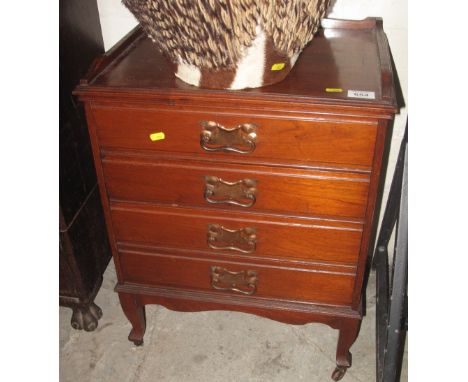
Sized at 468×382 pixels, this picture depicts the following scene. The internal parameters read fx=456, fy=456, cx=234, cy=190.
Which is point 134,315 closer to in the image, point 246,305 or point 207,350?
point 207,350

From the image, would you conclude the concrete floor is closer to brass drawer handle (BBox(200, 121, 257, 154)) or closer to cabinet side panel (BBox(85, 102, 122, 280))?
cabinet side panel (BBox(85, 102, 122, 280))

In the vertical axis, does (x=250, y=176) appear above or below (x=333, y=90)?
below

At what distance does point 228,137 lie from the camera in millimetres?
1016

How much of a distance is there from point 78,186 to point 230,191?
57cm

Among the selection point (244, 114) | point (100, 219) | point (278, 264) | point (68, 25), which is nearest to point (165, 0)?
point (244, 114)

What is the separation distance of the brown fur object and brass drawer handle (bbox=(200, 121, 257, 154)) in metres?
0.14

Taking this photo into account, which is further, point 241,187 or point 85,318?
point 85,318

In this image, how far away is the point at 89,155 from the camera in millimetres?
1477

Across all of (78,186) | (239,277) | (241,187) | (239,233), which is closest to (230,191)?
(241,187)

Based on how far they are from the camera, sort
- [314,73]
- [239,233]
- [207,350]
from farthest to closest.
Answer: [207,350] < [239,233] < [314,73]

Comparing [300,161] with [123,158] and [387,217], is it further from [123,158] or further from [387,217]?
[387,217]

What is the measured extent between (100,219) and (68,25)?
654mm

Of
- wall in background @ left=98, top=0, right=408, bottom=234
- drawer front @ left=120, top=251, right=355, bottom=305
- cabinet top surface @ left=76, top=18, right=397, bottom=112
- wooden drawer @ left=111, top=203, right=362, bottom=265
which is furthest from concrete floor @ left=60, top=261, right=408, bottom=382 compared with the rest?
cabinet top surface @ left=76, top=18, right=397, bottom=112

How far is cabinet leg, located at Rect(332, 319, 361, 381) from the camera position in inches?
51.6
